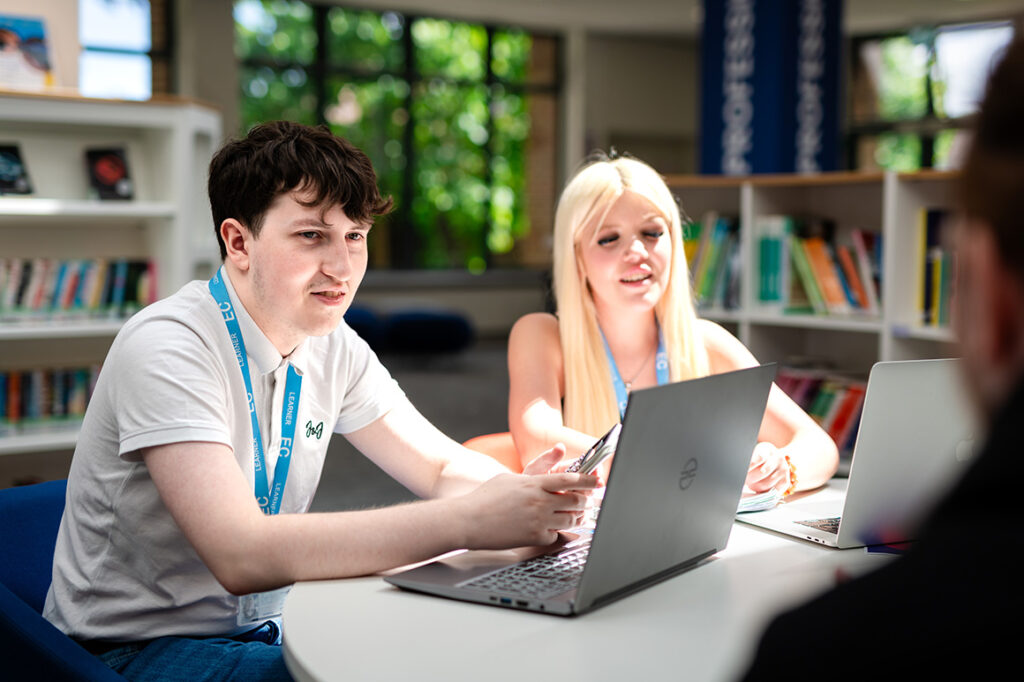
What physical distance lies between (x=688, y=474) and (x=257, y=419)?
2.32 ft

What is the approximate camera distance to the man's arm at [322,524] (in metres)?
1.28

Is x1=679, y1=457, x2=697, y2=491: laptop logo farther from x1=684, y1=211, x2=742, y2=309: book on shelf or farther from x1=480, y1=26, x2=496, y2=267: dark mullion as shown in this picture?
x1=480, y1=26, x2=496, y2=267: dark mullion

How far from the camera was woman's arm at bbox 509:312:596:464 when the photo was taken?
7.06ft

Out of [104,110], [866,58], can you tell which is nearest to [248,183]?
[104,110]

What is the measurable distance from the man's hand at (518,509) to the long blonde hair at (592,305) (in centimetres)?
97

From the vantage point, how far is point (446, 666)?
3.48 feet

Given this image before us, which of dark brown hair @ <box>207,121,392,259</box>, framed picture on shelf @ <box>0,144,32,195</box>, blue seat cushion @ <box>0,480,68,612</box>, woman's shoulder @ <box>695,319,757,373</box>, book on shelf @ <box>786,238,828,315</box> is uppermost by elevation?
framed picture on shelf @ <box>0,144,32,195</box>

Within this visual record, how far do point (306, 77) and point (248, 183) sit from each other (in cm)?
1076

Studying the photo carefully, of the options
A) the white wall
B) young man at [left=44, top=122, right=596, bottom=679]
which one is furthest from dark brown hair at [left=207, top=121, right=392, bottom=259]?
the white wall

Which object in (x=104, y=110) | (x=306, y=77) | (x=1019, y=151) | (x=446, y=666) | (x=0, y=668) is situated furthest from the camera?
(x=306, y=77)

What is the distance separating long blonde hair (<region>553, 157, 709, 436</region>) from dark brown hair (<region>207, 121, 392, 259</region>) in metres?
0.83

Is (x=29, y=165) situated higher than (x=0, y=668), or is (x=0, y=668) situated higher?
(x=29, y=165)

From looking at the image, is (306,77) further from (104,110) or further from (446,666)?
(446,666)

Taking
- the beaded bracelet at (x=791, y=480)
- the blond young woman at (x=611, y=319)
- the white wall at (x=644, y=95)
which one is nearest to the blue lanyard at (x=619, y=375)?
the blond young woman at (x=611, y=319)
